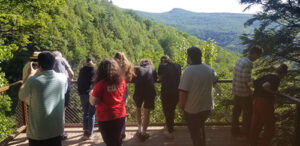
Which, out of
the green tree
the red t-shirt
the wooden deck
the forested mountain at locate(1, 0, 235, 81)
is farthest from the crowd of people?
the forested mountain at locate(1, 0, 235, 81)

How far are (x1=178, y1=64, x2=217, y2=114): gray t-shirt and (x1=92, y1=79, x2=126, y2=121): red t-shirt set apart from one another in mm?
833

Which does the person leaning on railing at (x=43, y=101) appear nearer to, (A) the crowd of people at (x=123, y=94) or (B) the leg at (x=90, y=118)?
(A) the crowd of people at (x=123, y=94)

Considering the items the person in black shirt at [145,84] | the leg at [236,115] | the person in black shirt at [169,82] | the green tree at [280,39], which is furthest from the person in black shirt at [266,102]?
the person in black shirt at [145,84]

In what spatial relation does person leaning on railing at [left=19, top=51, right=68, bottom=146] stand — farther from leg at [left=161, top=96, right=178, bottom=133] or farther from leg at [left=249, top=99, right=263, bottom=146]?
leg at [left=249, top=99, right=263, bottom=146]

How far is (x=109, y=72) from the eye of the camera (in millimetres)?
2846

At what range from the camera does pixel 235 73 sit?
13.6 ft

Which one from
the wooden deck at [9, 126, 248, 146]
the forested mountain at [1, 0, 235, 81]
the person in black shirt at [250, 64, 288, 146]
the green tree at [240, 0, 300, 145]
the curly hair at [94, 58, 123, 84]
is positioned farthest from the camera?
the forested mountain at [1, 0, 235, 81]

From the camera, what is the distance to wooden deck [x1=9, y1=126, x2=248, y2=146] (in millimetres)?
4332

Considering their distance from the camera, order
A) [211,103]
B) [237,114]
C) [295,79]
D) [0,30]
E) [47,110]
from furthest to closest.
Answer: [0,30]
[295,79]
[237,114]
[211,103]
[47,110]

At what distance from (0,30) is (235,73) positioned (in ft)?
47.2

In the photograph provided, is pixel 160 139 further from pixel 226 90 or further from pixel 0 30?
pixel 0 30

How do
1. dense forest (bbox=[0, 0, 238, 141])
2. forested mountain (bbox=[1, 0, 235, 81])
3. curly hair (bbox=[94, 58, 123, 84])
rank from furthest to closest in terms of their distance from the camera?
forested mountain (bbox=[1, 0, 235, 81]), dense forest (bbox=[0, 0, 238, 141]), curly hair (bbox=[94, 58, 123, 84])

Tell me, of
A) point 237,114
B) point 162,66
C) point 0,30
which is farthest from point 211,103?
point 0,30

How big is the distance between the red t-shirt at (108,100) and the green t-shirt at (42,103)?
0.45m
